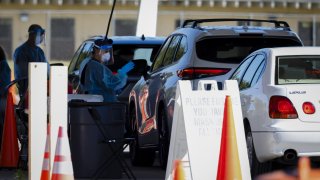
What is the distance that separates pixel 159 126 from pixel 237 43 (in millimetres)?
1559

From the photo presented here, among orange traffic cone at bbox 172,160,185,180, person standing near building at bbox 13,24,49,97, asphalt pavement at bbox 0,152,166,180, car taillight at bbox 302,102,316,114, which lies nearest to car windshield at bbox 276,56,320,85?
car taillight at bbox 302,102,316,114

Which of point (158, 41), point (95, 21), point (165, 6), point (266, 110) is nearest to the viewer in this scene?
point (266, 110)

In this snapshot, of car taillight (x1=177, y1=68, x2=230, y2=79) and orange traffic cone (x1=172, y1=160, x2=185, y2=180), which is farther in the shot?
car taillight (x1=177, y1=68, x2=230, y2=79)

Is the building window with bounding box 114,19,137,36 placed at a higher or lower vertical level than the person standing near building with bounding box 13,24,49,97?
lower

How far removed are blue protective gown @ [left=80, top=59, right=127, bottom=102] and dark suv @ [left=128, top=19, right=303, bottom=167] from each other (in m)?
0.87

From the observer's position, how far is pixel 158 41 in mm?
19781

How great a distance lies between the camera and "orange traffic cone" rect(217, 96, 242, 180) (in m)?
10.5

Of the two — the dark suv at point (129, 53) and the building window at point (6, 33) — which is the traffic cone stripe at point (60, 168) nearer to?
the dark suv at point (129, 53)

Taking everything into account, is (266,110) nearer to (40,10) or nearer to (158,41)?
(158,41)

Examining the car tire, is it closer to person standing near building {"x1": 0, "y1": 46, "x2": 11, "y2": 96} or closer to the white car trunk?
the white car trunk

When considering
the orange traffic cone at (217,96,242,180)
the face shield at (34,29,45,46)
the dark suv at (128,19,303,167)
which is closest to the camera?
the orange traffic cone at (217,96,242,180)

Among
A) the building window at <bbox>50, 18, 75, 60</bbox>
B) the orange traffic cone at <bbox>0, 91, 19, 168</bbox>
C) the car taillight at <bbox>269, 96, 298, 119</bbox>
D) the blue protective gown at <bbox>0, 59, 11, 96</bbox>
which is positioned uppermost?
the car taillight at <bbox>269, 96, 298, 119</bbox>

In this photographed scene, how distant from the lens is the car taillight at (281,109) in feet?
42.7

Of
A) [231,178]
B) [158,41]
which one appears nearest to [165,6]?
[158,41]
